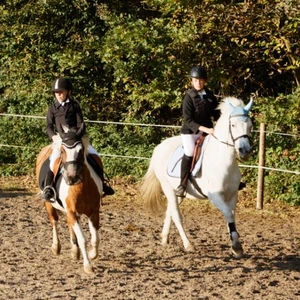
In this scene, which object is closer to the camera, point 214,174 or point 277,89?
point 214,174

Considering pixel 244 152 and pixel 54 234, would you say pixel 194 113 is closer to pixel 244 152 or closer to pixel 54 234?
pixel 244 152

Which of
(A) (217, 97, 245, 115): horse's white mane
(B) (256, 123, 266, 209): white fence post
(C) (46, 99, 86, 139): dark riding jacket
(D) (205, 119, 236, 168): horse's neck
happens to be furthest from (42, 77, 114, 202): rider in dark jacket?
(B) (256, 123, 266, 209): white fence post

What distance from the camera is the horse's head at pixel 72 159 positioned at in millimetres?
6438

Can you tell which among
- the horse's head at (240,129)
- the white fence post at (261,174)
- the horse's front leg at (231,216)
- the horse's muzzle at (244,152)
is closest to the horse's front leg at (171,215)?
the horse's front leg at (231,216)

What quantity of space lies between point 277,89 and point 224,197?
7570mm

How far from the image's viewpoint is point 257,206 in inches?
428

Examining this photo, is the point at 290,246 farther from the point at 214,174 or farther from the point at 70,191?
the point at 70,191

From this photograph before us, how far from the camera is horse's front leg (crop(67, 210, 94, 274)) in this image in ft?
21.9

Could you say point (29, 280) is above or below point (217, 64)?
below

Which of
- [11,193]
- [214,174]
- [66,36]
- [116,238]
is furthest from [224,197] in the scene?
[66,36]

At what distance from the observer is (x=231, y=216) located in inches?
274

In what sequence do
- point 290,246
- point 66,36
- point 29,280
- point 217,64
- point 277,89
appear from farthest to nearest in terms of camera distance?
point 66,36, point 277,89, point 217,64, point 290,246, point 29,280

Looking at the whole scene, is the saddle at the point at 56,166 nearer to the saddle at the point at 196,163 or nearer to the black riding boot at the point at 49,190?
the black riding boot at the point at 49,190

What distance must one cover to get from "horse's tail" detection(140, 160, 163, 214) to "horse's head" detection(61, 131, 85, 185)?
2.43m
